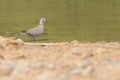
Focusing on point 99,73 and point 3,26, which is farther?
point 3,26

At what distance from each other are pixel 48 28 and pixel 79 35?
283cm

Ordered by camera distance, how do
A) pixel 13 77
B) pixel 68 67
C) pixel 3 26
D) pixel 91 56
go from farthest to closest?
pixel 3 26 → pixel 91 56 → pixel 68 67 → pixel 13 77

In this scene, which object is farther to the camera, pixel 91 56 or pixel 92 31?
pixel 92 31

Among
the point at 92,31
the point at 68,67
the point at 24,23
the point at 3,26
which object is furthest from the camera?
the point at 24,23

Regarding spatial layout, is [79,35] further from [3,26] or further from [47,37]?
[3,26]

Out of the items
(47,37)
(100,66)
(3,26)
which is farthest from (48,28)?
(100,66)

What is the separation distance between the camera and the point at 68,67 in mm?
6859

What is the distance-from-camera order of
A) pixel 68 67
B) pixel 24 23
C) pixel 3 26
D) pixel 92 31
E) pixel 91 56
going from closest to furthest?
pixel 68 67
pixel 91 56
pixel 92 31
pixel 3 26
pixel 24 23

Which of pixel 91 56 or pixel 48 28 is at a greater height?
pixel 91 56

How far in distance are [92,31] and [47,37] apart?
282 cm

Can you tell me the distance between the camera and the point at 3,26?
72.2ft

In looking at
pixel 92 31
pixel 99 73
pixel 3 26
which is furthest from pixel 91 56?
pixel 3 26

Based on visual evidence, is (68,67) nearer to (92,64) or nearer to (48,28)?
(92,64)

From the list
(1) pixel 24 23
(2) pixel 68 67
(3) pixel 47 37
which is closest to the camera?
(2) pixel 68 67
